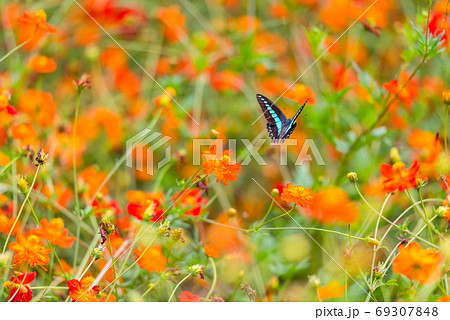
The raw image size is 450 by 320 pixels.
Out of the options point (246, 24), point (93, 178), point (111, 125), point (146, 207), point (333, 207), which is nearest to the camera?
point (146, 207)

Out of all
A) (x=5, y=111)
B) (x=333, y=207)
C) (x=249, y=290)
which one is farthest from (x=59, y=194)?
(x=333, y=207)

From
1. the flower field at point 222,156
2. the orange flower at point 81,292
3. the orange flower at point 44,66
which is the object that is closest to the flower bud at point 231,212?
the flower field at point 222,156

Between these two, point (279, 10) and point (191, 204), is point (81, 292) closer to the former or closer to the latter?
point (191, 204)

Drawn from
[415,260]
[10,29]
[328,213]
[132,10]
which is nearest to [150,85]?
[132,10]

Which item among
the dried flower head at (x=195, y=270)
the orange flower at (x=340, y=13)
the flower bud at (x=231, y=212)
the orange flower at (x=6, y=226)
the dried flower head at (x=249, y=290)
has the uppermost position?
the orange flower at (x=340, y=13)

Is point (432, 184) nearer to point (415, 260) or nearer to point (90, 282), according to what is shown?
point (415, 260)

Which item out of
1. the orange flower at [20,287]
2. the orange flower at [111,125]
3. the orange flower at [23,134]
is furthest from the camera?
the orange flower at [111,125]

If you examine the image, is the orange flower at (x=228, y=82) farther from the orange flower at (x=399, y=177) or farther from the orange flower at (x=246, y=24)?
the orange flower at (x=399, y=177)
